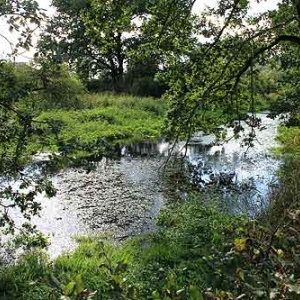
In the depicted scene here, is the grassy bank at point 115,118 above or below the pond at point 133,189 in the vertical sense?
above

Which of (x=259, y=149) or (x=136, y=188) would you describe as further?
(x=259, y=149)

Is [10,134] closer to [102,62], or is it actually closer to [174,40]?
[174,40]

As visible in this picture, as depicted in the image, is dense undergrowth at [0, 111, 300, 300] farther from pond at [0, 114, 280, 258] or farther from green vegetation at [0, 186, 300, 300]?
pond at [0, 114, 280, 258]

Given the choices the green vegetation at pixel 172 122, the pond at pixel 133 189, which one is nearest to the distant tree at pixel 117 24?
the green vegetation at pixel 172 122

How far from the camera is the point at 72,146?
4.38 m

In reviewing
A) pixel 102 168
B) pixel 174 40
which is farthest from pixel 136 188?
pixel 174 40

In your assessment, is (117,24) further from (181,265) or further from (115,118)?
(115,118)

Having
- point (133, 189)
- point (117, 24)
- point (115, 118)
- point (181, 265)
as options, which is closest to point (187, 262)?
point (181, 265)

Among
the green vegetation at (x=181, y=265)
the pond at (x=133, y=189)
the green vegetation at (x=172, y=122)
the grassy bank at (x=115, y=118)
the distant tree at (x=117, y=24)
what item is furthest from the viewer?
the grassy bank at (x=115, y=118)

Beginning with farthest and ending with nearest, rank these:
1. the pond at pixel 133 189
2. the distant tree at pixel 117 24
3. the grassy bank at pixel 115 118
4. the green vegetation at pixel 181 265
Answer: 1. the grassy bank at pixel 115 118
2. the pond at pixel 133 189
3. the distant tree at pixel 117 24
4. the green vegetation at pixel 181 265

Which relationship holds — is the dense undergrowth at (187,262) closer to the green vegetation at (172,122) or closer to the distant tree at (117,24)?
the green vegetation at (172,122)

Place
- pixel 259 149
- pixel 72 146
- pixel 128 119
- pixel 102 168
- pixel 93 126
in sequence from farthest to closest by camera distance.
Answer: pixel 128 119 < pixel 93 126 < pixel 259 149 < pixel 102 168 < pixel 72 146

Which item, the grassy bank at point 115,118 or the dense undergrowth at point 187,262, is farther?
the grassy bank at point 115,118

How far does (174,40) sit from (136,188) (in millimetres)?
6195
